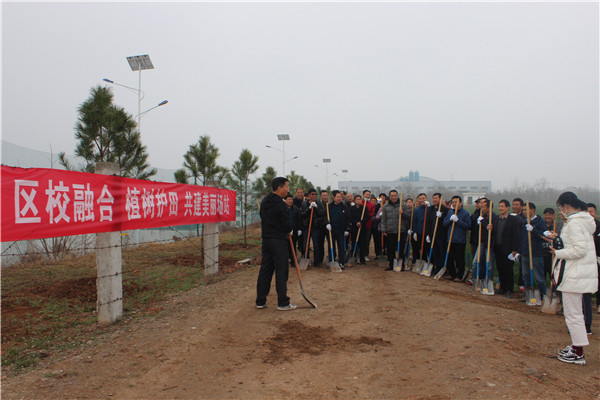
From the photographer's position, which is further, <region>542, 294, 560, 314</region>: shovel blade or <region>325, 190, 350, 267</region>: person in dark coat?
<region>325, 190, 350, 267</region>: person in dark coat

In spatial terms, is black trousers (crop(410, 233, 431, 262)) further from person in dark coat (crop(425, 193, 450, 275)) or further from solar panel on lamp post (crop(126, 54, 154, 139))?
solar panel on lamp post (crop(126, 54, 154, 139))

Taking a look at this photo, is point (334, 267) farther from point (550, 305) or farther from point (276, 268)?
point (550, 305)

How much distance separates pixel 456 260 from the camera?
296 inches

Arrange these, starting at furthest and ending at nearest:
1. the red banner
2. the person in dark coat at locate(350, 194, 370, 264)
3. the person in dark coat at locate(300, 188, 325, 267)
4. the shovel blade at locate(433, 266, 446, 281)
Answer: the person in dark coat at locate(350, 194, 370, 264) → the person in dark coat at locate(300, 188, 325, 267) → the shovel blade at locate(433, 266, 446, 281) → the red banner

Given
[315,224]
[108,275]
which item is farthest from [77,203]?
[315,224]

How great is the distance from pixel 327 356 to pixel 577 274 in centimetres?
272

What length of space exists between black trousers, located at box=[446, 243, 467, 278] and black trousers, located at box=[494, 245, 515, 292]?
769mm

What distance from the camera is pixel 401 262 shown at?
8.46 m

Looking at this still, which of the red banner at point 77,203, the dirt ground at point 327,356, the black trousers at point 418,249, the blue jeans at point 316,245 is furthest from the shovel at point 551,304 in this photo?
the red banner at point 77,203

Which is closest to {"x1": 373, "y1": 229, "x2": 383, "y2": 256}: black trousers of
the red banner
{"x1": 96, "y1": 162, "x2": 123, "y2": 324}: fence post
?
the red banner

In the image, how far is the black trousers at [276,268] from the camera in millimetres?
5203

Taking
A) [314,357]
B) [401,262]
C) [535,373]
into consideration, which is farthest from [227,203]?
[535,373]

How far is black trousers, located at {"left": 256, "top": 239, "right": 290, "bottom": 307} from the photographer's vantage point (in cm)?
520

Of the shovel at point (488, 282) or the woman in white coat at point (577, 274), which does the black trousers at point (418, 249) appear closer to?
the shovel at point (488, 282)
